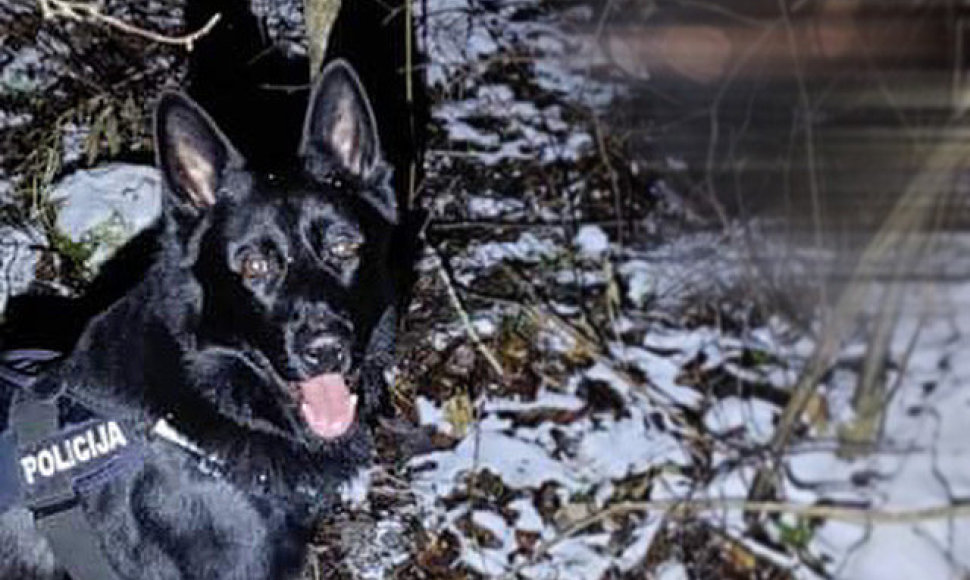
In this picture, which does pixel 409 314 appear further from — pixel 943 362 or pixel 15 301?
pixel 943 362

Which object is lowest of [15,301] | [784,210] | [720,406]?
[720,406]

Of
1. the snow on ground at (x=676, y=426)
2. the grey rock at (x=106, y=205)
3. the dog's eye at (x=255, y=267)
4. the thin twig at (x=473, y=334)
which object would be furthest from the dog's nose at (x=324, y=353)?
the grey rock at (x=106, y=205)

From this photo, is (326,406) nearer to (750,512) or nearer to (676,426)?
(750,512)

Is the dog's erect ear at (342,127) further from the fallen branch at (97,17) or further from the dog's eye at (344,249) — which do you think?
the fallen branch at (97,17)

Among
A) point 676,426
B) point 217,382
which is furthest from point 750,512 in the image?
point 217,382

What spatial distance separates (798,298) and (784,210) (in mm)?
657

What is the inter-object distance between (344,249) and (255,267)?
0.25m

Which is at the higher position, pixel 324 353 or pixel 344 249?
pixel 344 249

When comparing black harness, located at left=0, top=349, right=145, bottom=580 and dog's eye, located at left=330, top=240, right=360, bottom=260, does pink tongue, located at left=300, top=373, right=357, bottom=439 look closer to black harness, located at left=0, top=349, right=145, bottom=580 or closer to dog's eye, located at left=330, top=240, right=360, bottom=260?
dog's eye, located at left=330, top=240, right=360, bottom=260

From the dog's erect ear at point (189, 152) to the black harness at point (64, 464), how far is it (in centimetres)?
60

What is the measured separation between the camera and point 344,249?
3330 mm

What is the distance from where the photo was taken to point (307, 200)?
130 inches

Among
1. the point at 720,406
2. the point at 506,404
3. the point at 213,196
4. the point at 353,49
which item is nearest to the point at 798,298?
the point at 720,406

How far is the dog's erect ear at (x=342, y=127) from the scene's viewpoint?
3.42m
